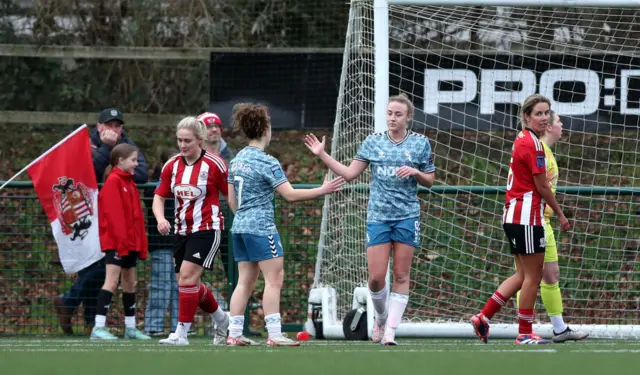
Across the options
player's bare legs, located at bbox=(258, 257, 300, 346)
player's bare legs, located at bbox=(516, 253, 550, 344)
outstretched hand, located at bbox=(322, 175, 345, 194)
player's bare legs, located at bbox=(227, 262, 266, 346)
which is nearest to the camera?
outstretched hand, located at bbox=(322, 175, 345, 194)

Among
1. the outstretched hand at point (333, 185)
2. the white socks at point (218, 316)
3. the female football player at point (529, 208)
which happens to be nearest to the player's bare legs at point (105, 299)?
the white socks at point (218, 316)

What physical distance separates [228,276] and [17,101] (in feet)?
19.3

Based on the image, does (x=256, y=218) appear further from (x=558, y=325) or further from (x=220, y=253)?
(x=220, y=253)

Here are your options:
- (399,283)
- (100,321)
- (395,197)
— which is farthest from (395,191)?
(100,321)

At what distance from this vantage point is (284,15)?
15.5 metres

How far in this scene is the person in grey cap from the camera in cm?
1050

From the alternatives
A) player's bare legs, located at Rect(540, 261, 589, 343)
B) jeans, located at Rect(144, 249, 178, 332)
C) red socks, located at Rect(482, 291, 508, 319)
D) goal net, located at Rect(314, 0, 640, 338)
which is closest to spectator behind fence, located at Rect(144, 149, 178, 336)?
jeans, located at Rect(144, 249, 178, 332)

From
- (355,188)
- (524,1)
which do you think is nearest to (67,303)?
(355,188)

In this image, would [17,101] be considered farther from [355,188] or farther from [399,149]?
[399,149]

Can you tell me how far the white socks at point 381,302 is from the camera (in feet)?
27.9

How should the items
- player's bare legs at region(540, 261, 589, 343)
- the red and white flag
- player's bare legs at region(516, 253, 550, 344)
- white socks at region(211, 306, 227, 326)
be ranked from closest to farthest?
player's bare legs at region(516, 253, 550, 344)
player's bare legs at region(540, 261, 589, 343)
white socks at region(211, 306, 227, 326)
the red and white flag

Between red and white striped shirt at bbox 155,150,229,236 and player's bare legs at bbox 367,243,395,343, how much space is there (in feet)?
3.65

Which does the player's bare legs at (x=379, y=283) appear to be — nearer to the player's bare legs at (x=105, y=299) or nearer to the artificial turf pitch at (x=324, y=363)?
the artificial turf pitch at (x=324, y=363)

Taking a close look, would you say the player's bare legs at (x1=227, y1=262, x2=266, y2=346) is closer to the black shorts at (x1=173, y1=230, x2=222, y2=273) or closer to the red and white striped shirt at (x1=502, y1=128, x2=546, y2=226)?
the black shorts at (x1=173, y1=230, x2=222, y2=273)
